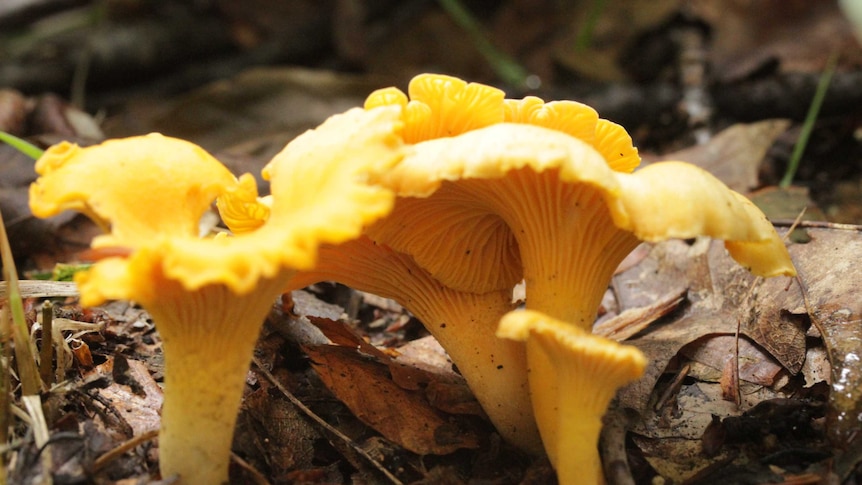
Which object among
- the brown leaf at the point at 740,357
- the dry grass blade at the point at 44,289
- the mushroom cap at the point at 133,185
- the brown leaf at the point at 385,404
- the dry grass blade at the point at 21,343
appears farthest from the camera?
the dry grass blade at the point at 44,289

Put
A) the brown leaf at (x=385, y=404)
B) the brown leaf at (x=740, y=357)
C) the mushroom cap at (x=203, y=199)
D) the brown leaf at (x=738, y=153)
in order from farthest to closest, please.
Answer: the brown leaf at (x=738, y=153) < the brown leaf at (x=740, y=357) < the brown leaf at (x=385, y=404) < the mushroom cap at (x=203, y=199)

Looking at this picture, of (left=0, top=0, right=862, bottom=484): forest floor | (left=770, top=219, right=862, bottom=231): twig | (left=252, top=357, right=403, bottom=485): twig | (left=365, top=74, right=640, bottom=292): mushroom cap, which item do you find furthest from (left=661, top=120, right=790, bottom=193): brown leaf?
(left=252, top=357, right=403, bottom=485): twig

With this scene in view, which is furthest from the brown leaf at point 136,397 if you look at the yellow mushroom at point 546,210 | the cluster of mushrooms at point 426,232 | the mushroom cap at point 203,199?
the yellow mushroom at point 546,210

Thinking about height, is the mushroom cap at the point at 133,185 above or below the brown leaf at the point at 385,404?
above

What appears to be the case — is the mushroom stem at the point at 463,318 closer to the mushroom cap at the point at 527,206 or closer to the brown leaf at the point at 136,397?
the mushroom cap at the point at 527,206

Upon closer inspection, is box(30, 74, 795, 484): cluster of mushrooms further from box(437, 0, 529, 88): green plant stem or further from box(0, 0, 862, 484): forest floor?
box(437, 0, 529, 88): green plant stem

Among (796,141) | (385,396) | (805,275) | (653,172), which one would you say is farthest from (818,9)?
(385,396)
